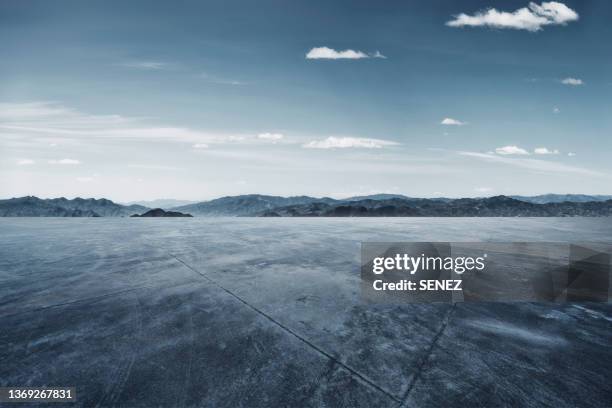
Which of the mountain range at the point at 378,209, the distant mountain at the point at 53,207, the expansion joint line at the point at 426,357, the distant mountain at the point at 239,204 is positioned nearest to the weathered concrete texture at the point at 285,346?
the expansion joint line at the point at 426,357

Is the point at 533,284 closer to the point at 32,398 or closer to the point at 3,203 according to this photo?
the point at 32,398

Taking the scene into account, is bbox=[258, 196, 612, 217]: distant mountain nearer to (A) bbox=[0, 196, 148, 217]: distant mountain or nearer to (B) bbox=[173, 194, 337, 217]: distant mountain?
(A) bbox=[0, 196, 148, 217]: distant mountain

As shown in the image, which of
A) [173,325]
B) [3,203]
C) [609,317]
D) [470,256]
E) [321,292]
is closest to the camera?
[173,325]

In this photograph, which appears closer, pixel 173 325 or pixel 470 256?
pixel 173 325

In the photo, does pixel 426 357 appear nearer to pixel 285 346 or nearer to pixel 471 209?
pixel 285 346

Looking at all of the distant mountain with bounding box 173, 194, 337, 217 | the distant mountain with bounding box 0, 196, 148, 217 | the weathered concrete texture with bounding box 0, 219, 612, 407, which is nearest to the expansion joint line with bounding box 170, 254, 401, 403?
the weathered concrete texture with bounding box 0, 219, 612, 407

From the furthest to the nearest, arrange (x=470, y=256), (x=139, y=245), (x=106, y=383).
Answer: (x=139, y=245) → (x=470, y=256) → (x=106, y=383)

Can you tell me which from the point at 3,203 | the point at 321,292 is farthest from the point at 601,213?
the point at 3,203
